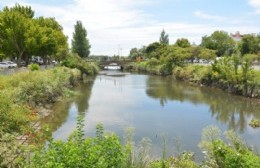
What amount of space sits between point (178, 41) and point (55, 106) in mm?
65587

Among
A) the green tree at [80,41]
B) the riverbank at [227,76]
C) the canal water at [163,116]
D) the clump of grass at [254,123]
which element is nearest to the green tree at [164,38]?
the green tree at [80,41]

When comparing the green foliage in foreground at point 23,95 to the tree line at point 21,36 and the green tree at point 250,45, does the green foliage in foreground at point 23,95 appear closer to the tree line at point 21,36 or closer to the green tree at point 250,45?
the tree line at point 21,36

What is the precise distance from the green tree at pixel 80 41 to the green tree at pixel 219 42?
32.4 m

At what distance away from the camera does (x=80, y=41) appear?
269 ft

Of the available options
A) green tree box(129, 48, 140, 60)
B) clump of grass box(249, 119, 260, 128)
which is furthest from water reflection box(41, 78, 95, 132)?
green tree box(129, 48, 140, 60)

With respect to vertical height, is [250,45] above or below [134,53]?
above

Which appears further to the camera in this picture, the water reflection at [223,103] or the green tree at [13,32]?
the green tree at [13,32]

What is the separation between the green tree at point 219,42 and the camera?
292 feet

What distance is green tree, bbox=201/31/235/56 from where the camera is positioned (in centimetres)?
8894

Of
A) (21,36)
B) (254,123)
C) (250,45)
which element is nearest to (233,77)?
(254,123)

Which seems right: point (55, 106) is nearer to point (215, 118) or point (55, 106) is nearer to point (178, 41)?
point (215, 118)

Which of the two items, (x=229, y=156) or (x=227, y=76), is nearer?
(x=229, y=156)

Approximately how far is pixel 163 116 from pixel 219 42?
72.5 metres

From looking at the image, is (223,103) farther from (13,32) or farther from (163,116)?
(13,32)
